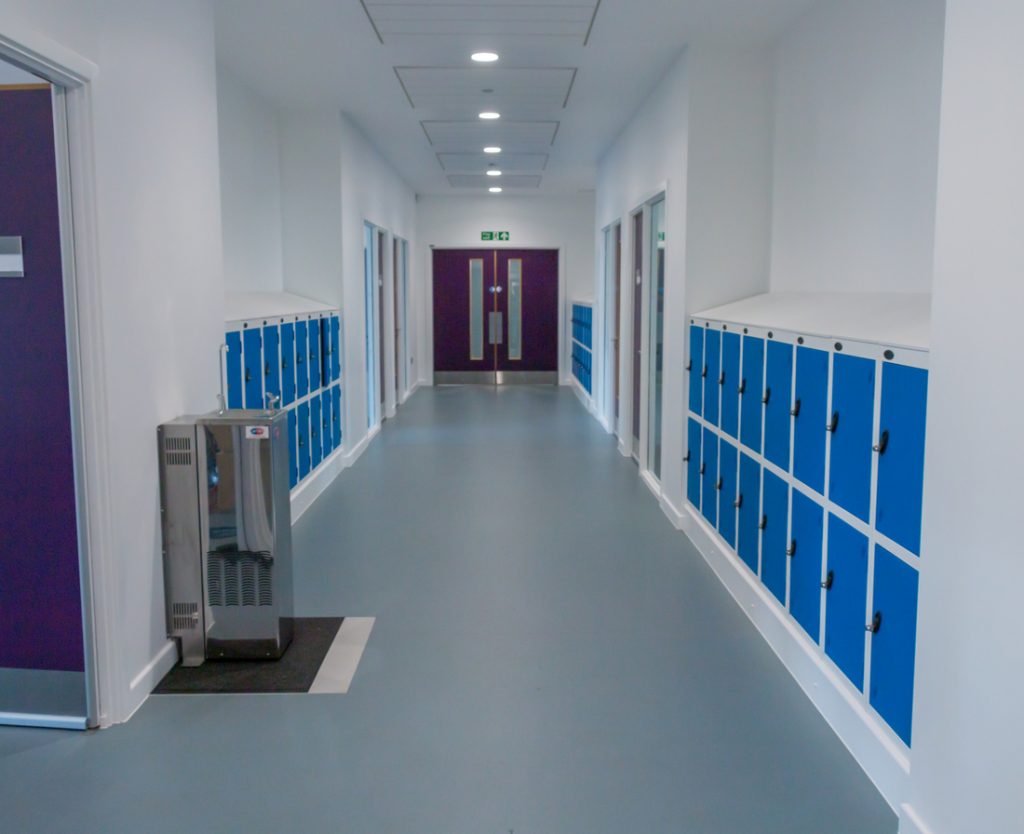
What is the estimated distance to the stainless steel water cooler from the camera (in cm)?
366

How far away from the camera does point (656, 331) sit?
716 cm

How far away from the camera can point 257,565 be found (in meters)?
3.75

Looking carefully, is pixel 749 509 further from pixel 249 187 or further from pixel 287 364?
pixel 249 187

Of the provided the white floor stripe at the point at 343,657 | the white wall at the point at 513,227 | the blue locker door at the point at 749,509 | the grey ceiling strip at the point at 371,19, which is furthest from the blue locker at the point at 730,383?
the white wall at the point at 513,227

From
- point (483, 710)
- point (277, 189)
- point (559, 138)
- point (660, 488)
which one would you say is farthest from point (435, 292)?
point (483, 710)

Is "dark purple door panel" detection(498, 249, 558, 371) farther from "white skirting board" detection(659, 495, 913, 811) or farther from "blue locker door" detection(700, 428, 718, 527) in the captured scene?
"white skirting board" detection(659, 495, 913, 811)

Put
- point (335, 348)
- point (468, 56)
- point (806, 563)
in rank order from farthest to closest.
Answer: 1. point (335, 348)
2. point (468, 56)
3. point (806, 563)

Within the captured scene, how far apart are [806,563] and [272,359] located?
11.5 ft

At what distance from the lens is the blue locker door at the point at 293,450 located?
607 cm

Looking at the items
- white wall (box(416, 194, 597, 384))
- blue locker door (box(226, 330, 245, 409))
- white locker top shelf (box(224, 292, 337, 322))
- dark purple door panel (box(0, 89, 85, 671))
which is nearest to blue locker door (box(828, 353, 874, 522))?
dark purple door panel (box(0, 89, 85, 671))

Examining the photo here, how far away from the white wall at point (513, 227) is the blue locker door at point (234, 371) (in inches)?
372

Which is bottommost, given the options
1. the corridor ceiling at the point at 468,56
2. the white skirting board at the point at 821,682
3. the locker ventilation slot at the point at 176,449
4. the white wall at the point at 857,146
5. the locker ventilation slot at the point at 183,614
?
the white skirting board at the point at 821,682

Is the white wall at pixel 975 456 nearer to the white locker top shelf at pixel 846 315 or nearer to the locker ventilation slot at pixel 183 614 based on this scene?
the white locker top shelf at pixel 846 315

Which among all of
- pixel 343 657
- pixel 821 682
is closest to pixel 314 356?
pixel 343 657
